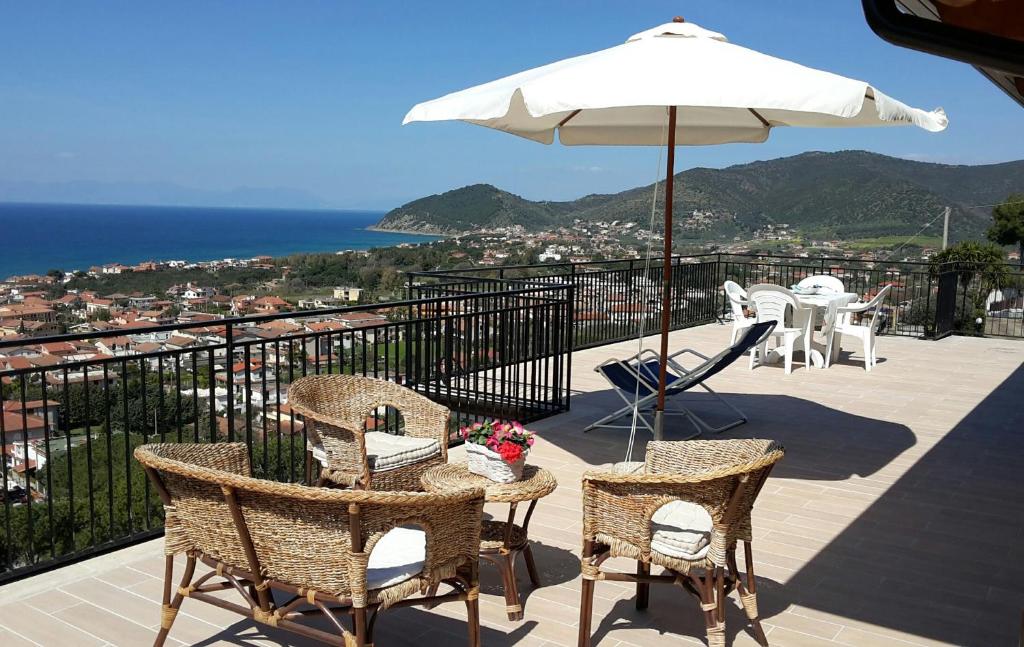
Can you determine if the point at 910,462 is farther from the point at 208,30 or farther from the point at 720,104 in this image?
the point at 208,30

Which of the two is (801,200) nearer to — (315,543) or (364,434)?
(364,434)

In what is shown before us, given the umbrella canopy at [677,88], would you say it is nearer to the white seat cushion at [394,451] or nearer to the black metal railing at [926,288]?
the white seat cushion at [394,451]

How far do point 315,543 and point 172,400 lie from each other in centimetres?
297

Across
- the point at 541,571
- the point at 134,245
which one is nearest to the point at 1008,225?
Result: the point at 541,571

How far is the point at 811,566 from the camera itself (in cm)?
Answer: 421

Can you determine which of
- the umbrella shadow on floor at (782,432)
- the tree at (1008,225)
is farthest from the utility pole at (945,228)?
the tree at (1008,225)

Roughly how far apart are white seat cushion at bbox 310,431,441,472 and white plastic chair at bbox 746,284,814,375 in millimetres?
5894

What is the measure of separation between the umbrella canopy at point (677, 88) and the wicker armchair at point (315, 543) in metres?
2.19

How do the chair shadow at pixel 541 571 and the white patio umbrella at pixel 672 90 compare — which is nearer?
the chair shadow at pixel 541 571

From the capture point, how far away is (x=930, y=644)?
3402 mm

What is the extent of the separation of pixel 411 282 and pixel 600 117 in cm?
248

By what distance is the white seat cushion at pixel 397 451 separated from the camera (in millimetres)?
4324

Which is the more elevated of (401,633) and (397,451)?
(397,451)

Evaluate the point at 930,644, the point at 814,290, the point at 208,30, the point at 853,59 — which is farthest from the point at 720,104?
the point at 208,30
